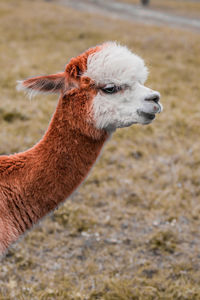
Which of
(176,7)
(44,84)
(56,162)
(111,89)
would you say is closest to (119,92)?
(111,89)

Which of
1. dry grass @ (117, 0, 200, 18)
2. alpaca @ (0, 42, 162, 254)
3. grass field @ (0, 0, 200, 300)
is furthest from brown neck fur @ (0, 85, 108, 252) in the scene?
dry grass @ (117, 0, 200, 18)

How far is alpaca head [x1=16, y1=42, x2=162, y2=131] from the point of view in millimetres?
2186

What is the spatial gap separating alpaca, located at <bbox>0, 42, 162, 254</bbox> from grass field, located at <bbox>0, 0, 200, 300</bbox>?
0.69m

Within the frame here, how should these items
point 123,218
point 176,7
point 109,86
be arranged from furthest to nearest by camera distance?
point 176,7
point 123,218
point 109,86

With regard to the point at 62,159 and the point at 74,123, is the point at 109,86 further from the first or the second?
the point at 62,159

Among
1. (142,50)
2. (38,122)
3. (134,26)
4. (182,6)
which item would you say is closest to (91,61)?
(38,122)

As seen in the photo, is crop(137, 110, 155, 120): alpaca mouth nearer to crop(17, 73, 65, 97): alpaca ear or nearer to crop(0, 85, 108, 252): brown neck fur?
crop(0, 85, 108, 252): brown neck fur

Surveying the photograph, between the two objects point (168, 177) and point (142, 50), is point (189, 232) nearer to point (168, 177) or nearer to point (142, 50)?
point (168, 177)

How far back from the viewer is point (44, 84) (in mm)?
2213

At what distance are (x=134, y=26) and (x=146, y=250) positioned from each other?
1039 cm

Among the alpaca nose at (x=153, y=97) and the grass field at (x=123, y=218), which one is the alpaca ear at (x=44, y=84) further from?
the grass field at (x=123, y=218)

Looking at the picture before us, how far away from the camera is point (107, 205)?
4.25m

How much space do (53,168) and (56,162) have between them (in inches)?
1.6

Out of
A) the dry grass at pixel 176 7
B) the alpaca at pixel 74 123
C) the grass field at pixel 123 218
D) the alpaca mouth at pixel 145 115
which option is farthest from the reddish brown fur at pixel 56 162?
the dry grass at pixel 176 7
